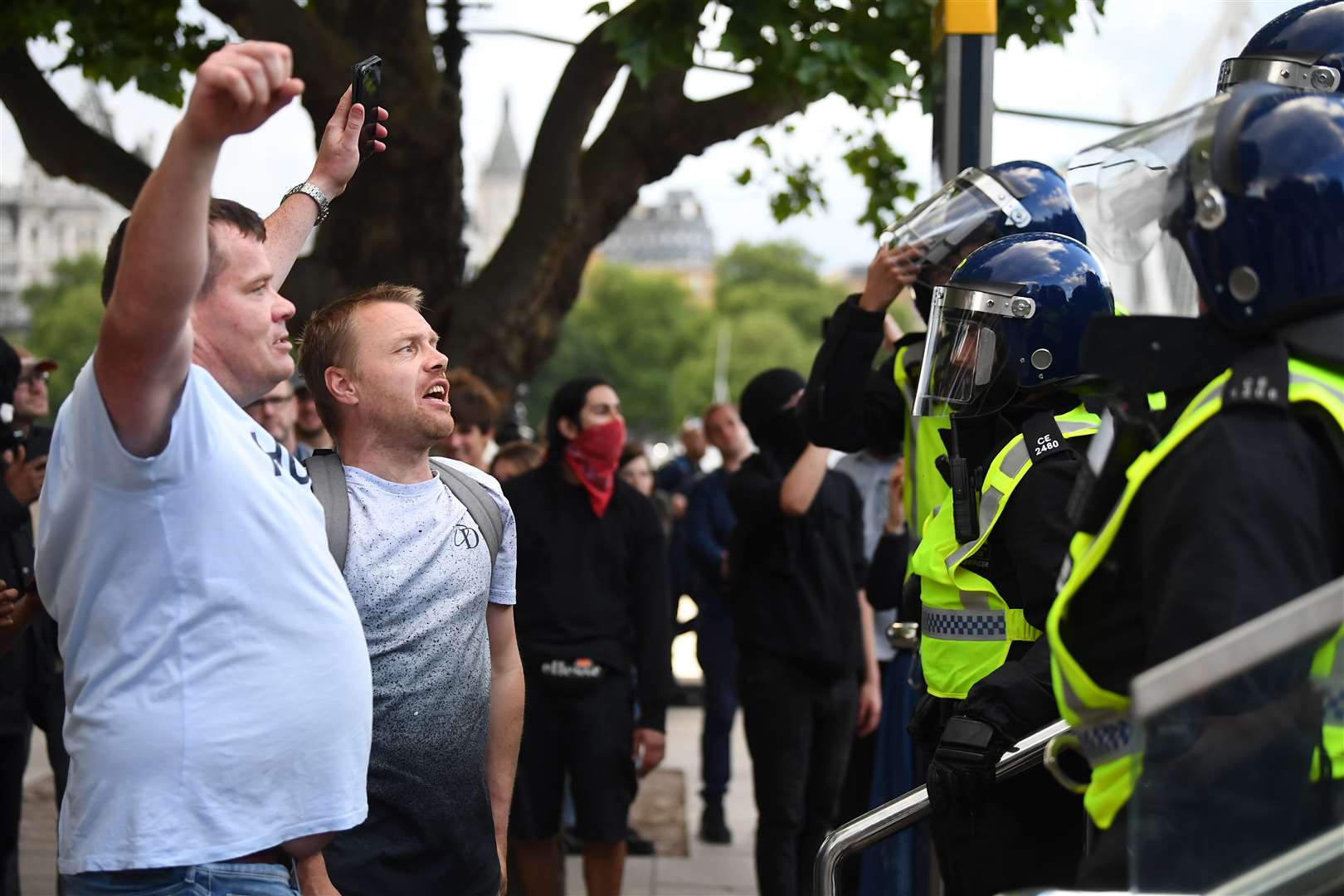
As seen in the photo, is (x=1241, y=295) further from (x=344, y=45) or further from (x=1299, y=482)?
(x=344, y=45)

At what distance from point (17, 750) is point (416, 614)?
2371 millimetres

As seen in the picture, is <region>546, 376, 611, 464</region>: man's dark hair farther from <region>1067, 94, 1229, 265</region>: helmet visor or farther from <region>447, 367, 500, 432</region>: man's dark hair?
<region>1067, 94, 1229, 265</region>: helmet visor

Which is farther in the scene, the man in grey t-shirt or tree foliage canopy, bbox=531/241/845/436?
tree foliage canopy, bbox=531/241/845/436

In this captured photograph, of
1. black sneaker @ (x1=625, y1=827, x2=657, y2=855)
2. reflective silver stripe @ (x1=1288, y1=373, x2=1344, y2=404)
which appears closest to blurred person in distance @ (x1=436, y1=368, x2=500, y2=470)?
black sneaker @ (x1=625, y1=827, x2=657, y2=855)

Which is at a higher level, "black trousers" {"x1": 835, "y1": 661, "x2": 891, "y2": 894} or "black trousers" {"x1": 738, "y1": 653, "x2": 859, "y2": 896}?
"black trousers" {"x1": 738, "y1": 653, "x2": 859, "y2": 896}

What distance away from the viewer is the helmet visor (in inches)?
78.4

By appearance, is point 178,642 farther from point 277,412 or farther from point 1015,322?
point 277,412

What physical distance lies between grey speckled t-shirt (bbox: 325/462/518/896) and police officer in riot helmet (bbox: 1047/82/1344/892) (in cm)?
135

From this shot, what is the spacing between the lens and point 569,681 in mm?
5168

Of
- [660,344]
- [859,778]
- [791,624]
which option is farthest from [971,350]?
[660,344]

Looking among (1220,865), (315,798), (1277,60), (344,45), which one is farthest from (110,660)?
Result: (344,45)

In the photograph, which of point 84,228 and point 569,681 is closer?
point 569,681

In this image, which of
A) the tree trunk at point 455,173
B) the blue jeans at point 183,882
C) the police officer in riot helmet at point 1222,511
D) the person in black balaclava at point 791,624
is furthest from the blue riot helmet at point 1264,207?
the tree trunk at point 455,173

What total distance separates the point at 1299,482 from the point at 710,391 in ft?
309
